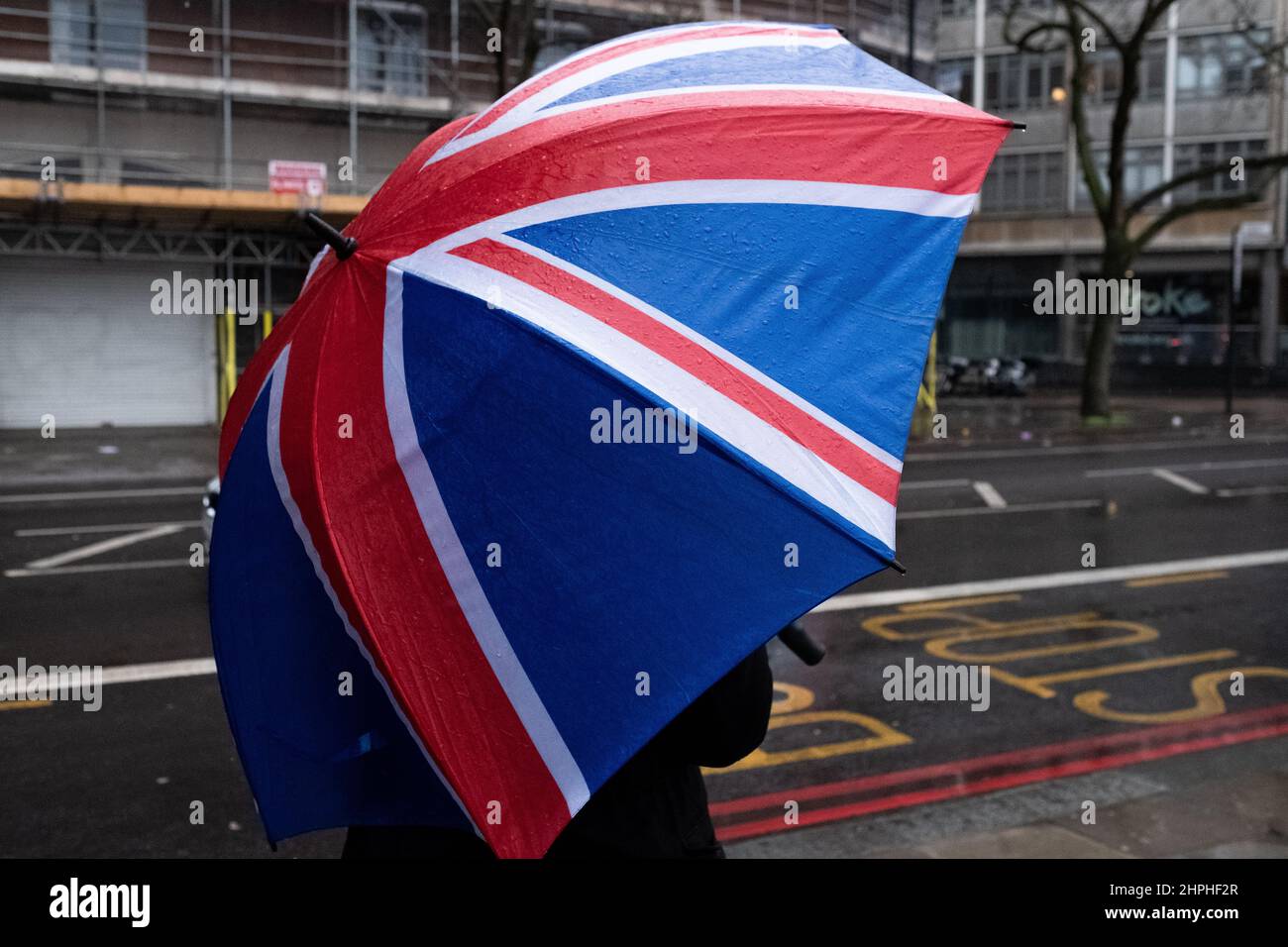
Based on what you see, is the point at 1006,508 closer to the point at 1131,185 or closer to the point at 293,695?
the point at 293,695

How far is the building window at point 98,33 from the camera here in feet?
80.2

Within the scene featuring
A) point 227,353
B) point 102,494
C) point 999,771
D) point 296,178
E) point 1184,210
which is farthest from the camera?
point 227,353

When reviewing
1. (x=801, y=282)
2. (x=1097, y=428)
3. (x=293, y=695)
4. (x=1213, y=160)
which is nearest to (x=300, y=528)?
(x=293, y=695)

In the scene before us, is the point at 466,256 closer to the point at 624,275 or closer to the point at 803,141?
the point at 624,275

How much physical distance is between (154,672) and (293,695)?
5.80 meters

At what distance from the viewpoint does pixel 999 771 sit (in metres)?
5.95

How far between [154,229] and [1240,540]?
68.2ft

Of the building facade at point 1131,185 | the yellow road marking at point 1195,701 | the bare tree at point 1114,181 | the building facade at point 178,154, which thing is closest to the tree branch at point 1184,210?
the bare tree at point 1114,181

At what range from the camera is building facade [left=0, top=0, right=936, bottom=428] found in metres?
24.0

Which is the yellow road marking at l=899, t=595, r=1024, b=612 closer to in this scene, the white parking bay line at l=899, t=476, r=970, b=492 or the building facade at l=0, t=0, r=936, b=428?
the white parking bay line at l=899, t=476, r=970, b=492

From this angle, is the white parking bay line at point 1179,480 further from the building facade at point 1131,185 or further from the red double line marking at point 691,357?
the building facade at point 1131,185

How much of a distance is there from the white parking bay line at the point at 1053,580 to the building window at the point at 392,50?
21.1 meters

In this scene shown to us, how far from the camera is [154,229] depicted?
24.8m
